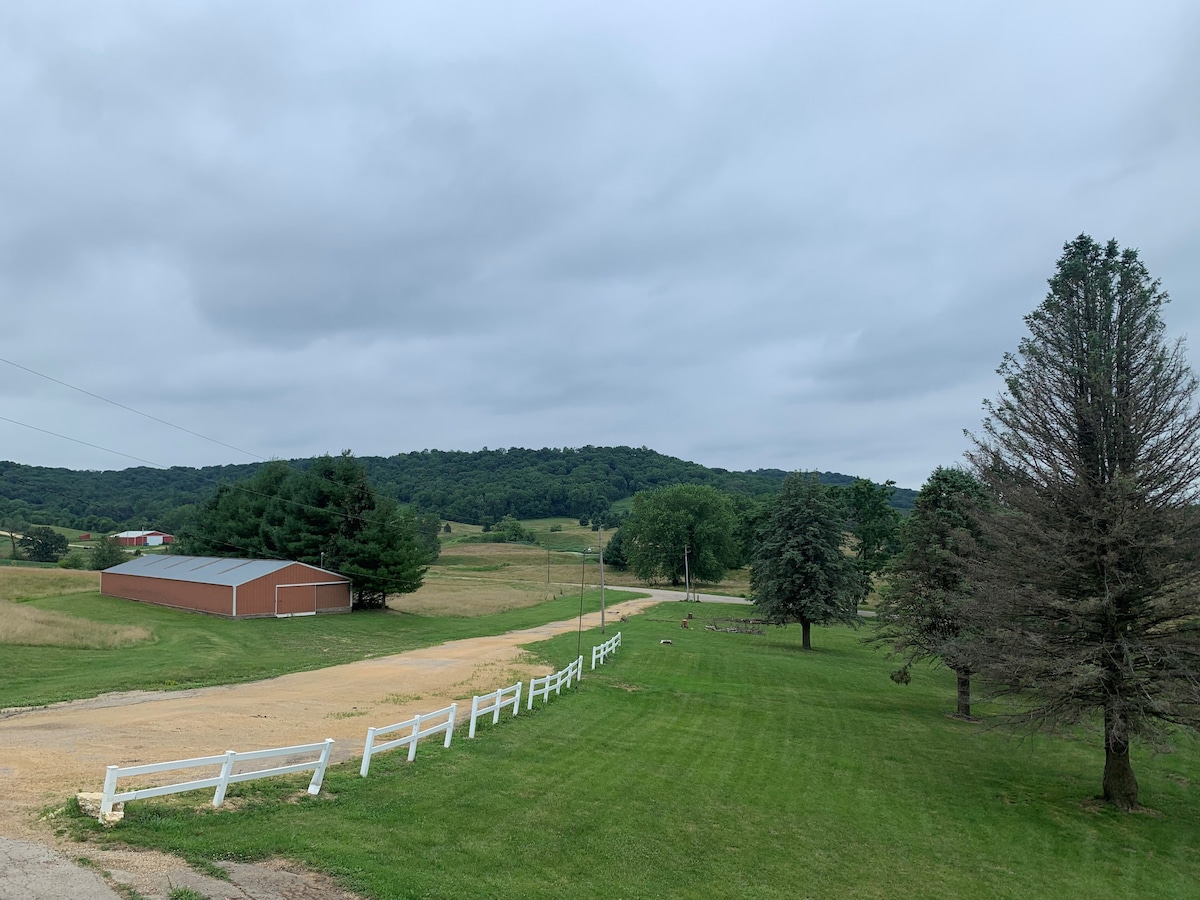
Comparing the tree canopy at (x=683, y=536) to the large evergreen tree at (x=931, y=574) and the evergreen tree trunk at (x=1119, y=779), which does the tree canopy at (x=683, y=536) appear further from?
the evergreen tree trunk at (x=1119, y=779)

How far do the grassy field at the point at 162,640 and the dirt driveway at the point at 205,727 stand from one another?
236cm

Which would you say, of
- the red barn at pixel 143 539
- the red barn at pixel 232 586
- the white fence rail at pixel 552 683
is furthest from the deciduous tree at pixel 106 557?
the white fence rail at pixel 552 683

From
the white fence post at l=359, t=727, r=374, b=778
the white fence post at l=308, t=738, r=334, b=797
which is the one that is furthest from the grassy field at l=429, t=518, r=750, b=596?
the white fence post at l=308, t=738, r=334, b=797

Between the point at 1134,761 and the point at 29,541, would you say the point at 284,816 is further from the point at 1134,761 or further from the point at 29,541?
the point at 29,541

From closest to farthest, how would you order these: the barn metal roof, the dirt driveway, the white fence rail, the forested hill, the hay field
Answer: the dirt driveway
the white fence rail
the hay field
the barn metal roof
the forested hill

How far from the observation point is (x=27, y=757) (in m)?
13.1

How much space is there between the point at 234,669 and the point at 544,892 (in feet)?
75.4

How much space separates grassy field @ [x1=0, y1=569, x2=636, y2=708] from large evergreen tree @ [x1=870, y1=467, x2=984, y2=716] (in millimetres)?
22682

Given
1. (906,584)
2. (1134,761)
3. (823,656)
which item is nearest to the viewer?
(1134,761)

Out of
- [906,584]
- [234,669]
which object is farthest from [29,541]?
[906,584]

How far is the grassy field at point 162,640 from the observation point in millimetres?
25088

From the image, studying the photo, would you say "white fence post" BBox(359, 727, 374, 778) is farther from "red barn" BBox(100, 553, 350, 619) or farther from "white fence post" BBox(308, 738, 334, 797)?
"red barn" BBox(100, 553, 350, 619)

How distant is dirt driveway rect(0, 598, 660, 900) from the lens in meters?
8.42

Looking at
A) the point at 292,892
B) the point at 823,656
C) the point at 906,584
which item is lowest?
the point at 823,656
